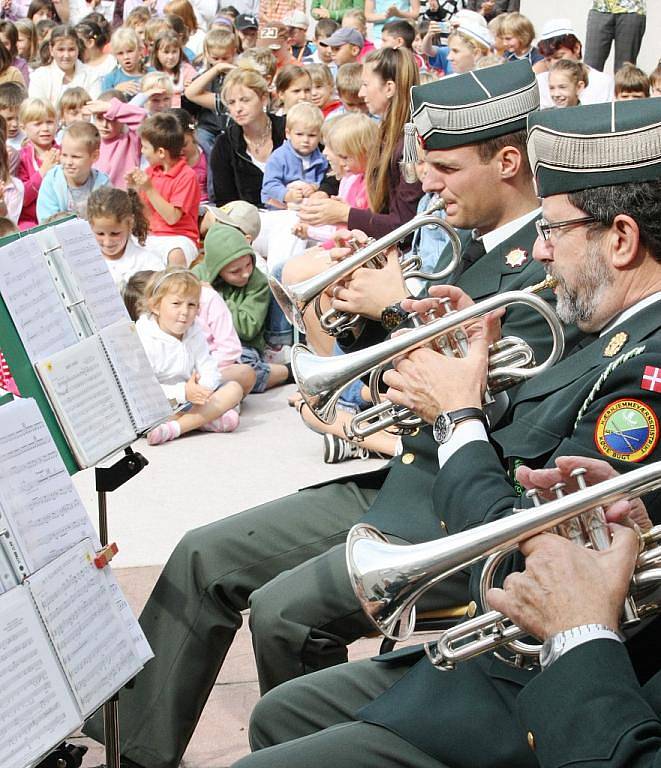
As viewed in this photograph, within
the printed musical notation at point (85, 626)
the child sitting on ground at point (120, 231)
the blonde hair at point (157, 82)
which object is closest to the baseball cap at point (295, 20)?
the blonde hair at point (157, 82)

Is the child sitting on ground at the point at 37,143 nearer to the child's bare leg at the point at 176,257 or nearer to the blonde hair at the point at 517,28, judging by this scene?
the child's bare leg at the point at 176,257

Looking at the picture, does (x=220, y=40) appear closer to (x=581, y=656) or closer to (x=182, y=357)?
(x=182, y=357)

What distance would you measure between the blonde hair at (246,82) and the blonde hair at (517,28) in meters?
2.10

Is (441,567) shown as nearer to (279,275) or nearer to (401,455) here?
(401,455)

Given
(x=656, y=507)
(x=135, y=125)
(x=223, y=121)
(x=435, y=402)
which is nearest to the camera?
(x=656, y=507)

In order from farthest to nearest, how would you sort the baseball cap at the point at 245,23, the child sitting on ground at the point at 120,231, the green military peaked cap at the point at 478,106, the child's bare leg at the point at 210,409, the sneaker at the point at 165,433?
the baseball cap at the point at 245,23, the child sitting on ground at the point at 120,231, the child's bare leg at the point at 210,409, the sneaker at the point at 165,433, the green military peaked cap at the point at 478,106

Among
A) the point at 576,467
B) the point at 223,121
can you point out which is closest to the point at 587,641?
the point at 576,467

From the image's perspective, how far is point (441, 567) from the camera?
6.17 ft

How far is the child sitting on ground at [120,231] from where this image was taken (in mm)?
6062

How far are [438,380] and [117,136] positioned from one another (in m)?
6.33

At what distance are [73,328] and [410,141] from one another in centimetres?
147

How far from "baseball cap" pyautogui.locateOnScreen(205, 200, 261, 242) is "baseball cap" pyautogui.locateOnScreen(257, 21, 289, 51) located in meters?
4.63

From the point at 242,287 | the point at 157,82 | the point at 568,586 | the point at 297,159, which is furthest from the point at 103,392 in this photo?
the point at 157,82

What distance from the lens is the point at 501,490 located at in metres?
2.17
